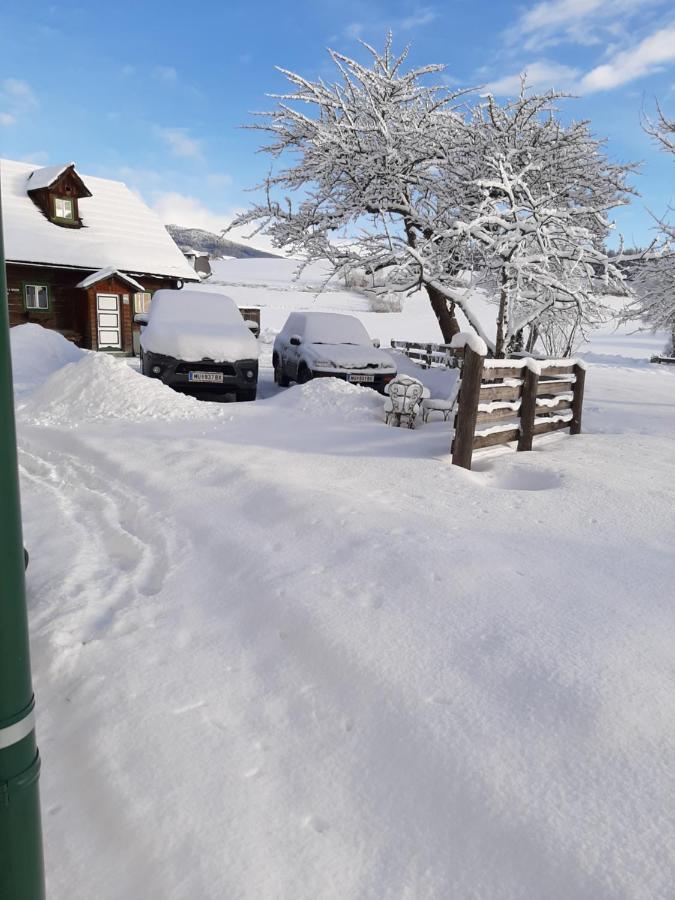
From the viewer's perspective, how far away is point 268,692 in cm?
247

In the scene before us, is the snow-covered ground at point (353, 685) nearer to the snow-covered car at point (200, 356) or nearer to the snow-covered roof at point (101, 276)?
the snow-covered car at point (200, 356)

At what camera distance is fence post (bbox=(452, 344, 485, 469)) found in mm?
5770

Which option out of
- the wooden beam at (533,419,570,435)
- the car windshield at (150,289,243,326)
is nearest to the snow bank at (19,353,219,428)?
the car windshield at (150,289,243,326)

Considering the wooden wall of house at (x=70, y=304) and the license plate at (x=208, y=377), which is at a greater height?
the wooden wall of house at (x=70, y=304)

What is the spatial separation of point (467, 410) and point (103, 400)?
5.12 meters

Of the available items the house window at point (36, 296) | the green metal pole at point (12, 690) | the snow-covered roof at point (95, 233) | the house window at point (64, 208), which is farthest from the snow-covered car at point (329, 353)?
the house window at point (64, 208)

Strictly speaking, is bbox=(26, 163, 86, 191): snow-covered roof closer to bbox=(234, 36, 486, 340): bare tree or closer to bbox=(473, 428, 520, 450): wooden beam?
bbox=(234, 36, 486, 340): bare tree

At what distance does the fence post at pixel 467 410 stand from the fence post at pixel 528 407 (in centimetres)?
122

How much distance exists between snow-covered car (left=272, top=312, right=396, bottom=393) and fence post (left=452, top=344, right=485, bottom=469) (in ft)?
17.0

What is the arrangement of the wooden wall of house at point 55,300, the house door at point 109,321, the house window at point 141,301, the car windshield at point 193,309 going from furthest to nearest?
the house window at point 141,301, the house door at point 109,321, the wooden wall of house at point 55,300, the car windshield at point 193,309

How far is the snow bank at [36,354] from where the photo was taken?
10.9m

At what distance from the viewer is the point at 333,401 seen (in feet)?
29.0

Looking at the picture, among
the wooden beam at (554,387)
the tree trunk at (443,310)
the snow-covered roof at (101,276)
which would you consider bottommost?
the wooden beam at (554,387)

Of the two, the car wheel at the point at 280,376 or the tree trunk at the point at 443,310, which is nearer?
the car wheel at the point at 280,376
